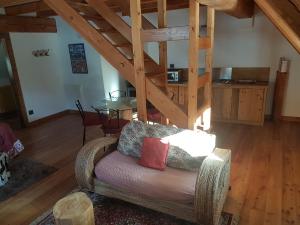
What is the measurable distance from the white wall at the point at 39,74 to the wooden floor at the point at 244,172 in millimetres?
861

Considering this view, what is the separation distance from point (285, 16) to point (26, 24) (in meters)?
4.96

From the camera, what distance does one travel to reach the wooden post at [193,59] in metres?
2.16

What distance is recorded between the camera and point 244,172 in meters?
3.05

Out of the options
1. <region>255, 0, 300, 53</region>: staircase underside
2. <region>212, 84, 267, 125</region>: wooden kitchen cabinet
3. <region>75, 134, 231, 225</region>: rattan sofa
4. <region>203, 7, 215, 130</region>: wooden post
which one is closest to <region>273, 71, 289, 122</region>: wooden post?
<region>212, 84, 267, 125</region>: wooden kitchen cabinet

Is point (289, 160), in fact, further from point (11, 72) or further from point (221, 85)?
point (11, 72)

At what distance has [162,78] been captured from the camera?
3.13 m

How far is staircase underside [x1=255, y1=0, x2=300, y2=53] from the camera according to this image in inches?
72.6

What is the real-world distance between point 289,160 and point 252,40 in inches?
103

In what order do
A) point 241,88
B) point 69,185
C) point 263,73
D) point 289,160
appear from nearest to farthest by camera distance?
point 69,185 < point 289,160 < point 241,88 < point 263,73

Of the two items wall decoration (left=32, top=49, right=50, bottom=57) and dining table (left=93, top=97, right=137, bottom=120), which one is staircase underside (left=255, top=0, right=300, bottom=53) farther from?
wall decoration (left=32, top=49, right=50, bottom=57)

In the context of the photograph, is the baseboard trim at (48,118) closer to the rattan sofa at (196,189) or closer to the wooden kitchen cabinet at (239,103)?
the rattan sofa at (196,189)

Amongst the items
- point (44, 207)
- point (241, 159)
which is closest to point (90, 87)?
point (44, 207)

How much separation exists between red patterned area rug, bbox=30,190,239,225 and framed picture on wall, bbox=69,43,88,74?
372 cm

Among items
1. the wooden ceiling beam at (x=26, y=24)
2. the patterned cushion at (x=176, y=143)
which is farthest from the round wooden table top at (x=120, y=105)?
the wooden ceiling beam at (x=26, y=24)
